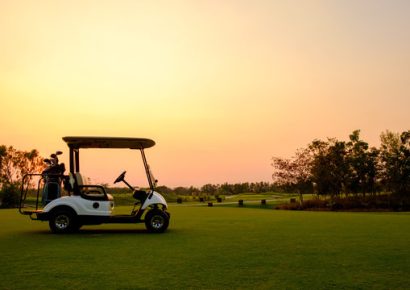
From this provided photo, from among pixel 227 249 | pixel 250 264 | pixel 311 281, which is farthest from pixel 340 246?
pixel 311 281

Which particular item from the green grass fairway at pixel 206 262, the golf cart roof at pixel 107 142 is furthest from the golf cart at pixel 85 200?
the green grass fairway at pixel 206 262

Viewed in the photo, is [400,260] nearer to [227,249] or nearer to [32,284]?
[227,249]

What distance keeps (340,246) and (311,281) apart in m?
3.68

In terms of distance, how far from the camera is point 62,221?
12.1 m

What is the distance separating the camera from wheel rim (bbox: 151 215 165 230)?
12.5 m

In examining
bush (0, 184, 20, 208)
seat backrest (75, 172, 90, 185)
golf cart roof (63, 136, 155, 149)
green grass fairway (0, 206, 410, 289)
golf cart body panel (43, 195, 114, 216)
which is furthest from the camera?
bush (0, 184, 20, 208)

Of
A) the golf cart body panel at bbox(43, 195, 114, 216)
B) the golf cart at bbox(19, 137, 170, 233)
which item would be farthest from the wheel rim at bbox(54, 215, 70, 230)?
the golf cart body panel at bbox(43, 195, 114, 216)

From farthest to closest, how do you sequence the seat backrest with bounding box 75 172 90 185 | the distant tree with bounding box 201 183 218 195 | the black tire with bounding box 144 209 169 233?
the distant tree with bounding box 201 183 218 195
the black tire with bounding box 144 209 169 233
the seat backrest with bounding box 75 172 90 185

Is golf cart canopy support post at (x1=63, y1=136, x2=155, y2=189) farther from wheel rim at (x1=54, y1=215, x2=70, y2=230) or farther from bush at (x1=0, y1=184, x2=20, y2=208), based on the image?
bush at (x1=0, y1=184, x2=20, y2=208)

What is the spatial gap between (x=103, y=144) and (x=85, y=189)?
1401mm

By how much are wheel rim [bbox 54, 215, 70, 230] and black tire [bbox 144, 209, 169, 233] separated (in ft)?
7.01

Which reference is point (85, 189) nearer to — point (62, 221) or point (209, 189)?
point (62, 221)

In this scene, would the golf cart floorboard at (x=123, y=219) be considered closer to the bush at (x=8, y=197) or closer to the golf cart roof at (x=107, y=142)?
the golf cart roof at (x=107, y=142)

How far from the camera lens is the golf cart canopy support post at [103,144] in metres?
12.4
